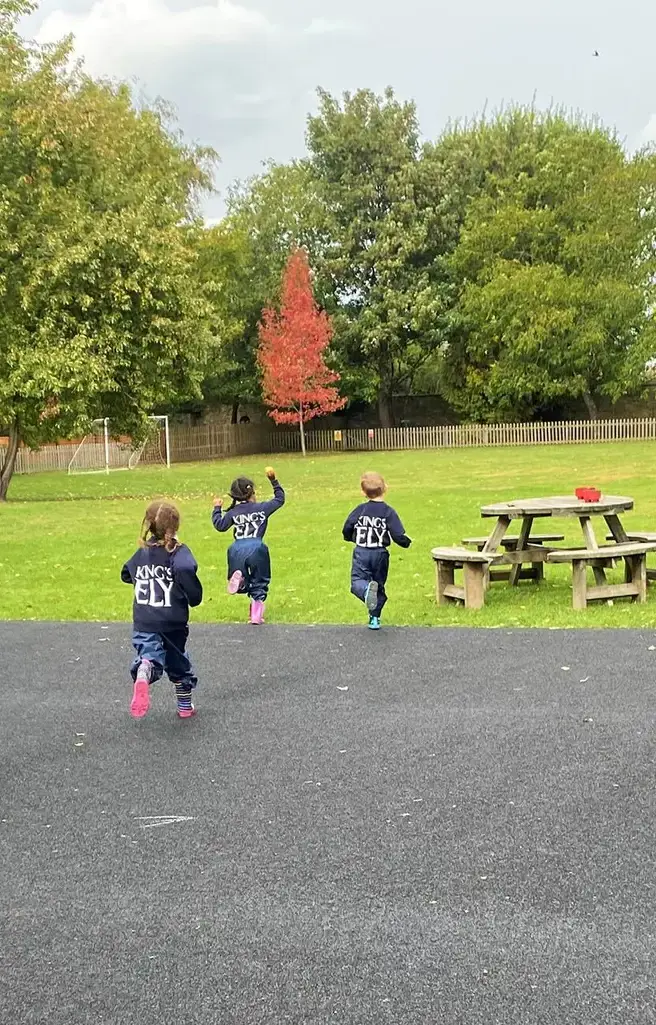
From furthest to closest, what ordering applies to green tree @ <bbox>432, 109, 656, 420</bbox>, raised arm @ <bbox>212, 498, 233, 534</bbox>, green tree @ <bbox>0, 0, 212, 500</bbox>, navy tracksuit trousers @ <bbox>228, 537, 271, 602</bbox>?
green tree @ <bbox>432, 109, 656, 420</bbox>, green tree @ <bbox>0, 0, 212, 500</bbox>, navy tracksuit trousers @ <bbox>228, 537, 271, 602</bbox>, raised arm @ <bbox>212, 498, 233, 534</bbox>

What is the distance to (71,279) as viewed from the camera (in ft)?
83.0

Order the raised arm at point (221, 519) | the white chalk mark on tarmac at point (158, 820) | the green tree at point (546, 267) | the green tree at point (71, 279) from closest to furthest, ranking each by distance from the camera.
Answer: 1. the white chalk mark on tarmac at point (158, 820)
2. the raised arm at point (221, 519)
3. the green tree at point (71, 279)
4. the green tree at point (546, 267)

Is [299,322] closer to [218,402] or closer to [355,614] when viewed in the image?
[218,402]

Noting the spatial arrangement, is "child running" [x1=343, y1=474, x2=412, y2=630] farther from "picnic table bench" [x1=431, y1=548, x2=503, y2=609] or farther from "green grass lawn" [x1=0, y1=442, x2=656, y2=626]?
"picnic table bench" [x1=431, y1=548, x2=503, y2=609]

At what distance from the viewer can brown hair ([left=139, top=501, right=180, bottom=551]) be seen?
6.57 meters

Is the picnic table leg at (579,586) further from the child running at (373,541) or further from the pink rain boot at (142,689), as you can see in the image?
the pink rain boot at (142,689)

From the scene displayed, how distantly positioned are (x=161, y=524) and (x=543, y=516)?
4.90 meters

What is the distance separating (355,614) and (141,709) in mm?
4235

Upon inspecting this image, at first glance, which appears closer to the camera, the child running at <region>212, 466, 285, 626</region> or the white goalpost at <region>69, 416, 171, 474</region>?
the child running at <region>212, 466, 285, 626</region>

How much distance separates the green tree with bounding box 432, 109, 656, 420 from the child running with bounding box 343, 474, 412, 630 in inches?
1530

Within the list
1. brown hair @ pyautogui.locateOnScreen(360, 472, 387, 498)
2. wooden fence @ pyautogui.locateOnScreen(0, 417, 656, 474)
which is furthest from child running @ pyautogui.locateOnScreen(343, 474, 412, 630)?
wooden fence @ pyautogui.locateOnScreen(0, 417, 656, 474)

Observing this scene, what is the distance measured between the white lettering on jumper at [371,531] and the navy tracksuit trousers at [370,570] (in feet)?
0.17

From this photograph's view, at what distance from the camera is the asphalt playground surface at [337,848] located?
3.30 metres

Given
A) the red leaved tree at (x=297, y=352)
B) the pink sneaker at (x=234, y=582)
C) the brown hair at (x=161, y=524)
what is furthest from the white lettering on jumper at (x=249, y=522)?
the red leaved tree at (x=297, y=352)
